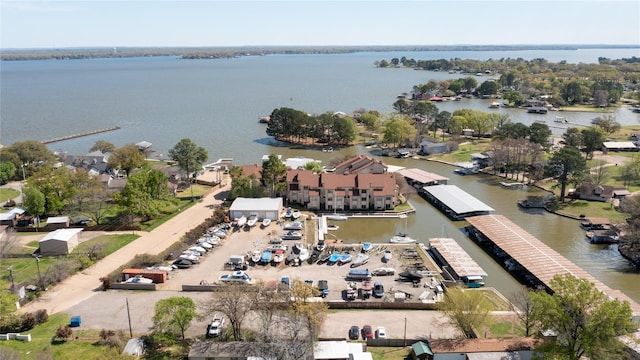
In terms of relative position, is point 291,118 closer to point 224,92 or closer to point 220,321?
point 220,321

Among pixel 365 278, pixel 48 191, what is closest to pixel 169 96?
pixel 48 191

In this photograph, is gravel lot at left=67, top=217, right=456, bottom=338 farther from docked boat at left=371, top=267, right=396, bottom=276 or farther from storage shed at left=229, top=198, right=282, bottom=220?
storage shed at left=229, top=198, right=282, bottom=220

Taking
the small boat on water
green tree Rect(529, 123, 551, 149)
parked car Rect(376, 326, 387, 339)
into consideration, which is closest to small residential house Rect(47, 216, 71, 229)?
the small boat on water

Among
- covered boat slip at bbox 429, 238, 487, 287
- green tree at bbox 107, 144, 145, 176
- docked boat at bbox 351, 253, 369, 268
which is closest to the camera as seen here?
covered boat slip at bbox 429, 238, 487, 287

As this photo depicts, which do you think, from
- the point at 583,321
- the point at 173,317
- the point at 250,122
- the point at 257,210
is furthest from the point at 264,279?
the point at 250,122

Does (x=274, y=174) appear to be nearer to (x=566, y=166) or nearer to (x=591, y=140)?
(x=566, y=166)

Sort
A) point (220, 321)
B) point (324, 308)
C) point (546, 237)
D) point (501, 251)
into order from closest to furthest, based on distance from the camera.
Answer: point (324, 308), point (220, 321), point (501, 251), point (546, 237)
